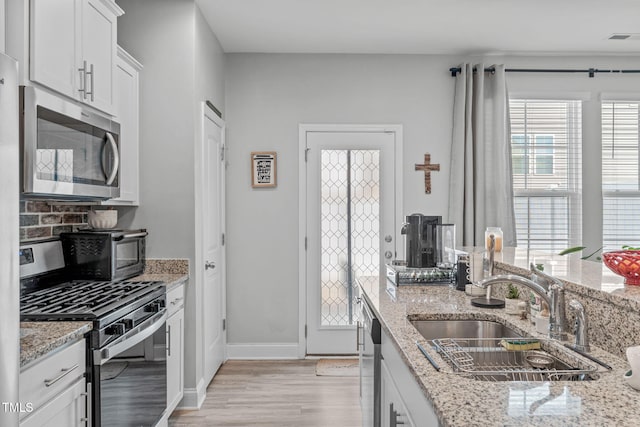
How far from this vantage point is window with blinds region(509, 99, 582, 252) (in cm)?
438

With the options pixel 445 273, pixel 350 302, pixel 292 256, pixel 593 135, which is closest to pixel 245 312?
pixel 292 256

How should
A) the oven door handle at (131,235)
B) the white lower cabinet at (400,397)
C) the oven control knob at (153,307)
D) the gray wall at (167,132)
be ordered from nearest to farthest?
the white lower cabinet at (400,397) → the oven control knob at (153,307) → the oven door handle at (131,235) → the gray wall at (167,132)

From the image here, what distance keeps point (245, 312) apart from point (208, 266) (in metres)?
0.91

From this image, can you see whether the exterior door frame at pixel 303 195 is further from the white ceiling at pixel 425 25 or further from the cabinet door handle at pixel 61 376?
the cabinet door handle at pixel 61 376

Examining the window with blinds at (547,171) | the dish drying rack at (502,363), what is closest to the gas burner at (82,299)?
the dish drying rack at (502,363)

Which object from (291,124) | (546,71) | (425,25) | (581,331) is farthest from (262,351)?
(546,71)

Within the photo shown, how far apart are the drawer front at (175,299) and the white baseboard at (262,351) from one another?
136 cm

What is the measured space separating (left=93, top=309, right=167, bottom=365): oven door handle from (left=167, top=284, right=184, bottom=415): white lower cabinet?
201 mm

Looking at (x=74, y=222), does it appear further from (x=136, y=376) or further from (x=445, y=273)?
(x=445, y=273)

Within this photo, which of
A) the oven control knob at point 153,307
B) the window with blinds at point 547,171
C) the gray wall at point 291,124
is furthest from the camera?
the window with blinds at point 547,171

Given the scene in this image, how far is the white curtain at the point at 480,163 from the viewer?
4156 mm

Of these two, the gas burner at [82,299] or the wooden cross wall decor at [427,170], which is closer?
the gas burner at [82,299]

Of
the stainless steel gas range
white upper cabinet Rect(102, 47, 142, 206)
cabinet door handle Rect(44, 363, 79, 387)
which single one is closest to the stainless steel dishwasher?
the stainless steel gas range

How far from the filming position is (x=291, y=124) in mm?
4289
